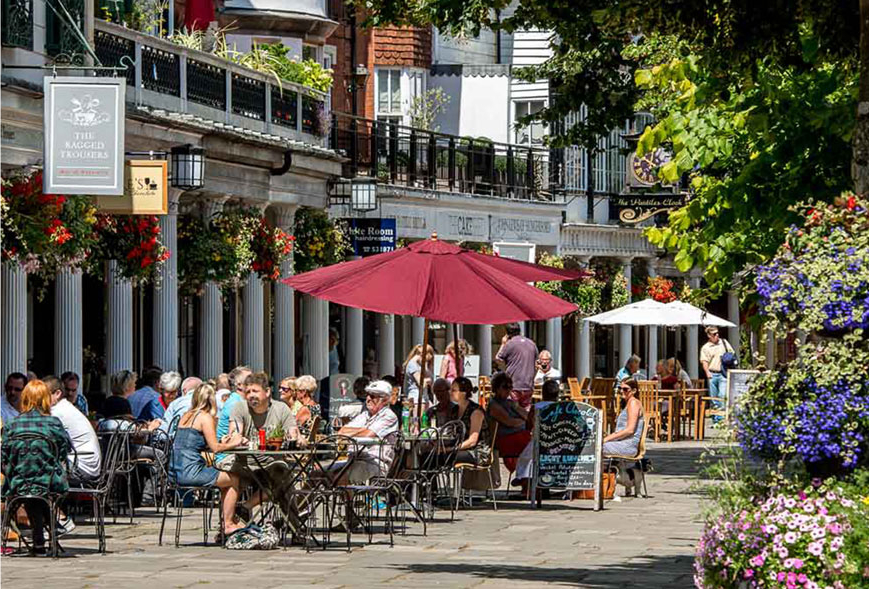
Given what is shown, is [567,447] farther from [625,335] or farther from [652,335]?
[652,335]

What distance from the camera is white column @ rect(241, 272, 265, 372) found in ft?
106

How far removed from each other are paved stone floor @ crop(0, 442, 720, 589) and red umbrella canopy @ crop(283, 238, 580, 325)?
2.02 m

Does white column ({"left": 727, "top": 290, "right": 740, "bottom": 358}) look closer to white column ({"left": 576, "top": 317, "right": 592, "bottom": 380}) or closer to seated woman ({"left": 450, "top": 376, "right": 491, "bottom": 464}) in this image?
white column ({"left": 576, "top": 317, "right": 592, "bottom": 380})

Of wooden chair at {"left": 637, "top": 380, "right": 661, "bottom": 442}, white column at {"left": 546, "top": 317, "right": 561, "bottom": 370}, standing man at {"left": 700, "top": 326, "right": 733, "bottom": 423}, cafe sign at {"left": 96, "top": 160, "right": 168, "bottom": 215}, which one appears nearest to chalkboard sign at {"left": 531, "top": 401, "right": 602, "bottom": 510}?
cafe sign at {"left": 96, "top": 160, "right": 168, "bottom": 215}

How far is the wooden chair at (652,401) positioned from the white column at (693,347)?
2099cm

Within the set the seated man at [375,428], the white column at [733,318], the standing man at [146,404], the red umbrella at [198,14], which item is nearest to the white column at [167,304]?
the standing man at [146,404]

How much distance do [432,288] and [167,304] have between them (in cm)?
876

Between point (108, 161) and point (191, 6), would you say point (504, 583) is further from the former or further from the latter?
point (191, 6)

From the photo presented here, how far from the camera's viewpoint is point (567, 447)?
21.3 metres

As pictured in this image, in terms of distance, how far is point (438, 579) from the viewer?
46.8ft

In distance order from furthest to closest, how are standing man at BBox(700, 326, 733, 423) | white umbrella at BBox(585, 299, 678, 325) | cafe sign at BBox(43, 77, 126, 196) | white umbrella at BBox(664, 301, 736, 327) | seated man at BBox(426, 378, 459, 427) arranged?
white umbrella at BBox(585, 299, 678, 325) < white umbrella at BBox(664, 301, 736, 327) < standing man at BBox(700, 326, 733, 423) < seated man at BBox(426, 378, 459, 427) < cafe sign at BBox(43, 77, 126, 196)

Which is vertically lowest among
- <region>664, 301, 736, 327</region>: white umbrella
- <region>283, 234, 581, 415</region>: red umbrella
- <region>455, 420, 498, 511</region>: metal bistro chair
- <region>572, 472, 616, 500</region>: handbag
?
<region>572, 472, 616, 500</region>: handbag

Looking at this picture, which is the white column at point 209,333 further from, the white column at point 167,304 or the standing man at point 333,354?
the standing man at point 333,354

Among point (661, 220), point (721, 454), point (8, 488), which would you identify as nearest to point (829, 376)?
point (721, 454)
